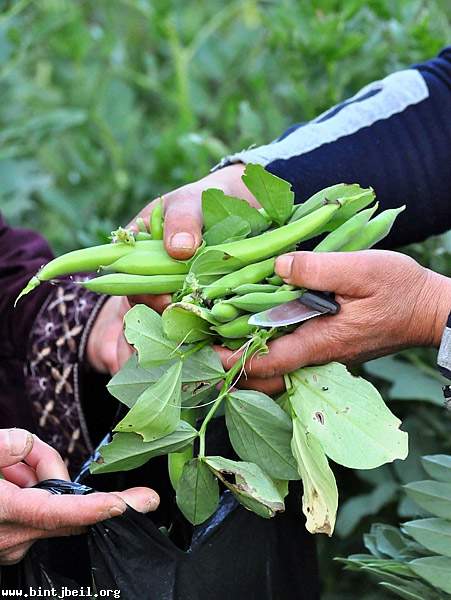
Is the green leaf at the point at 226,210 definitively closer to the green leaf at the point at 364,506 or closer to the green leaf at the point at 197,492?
the green leaf at the point at 197,492

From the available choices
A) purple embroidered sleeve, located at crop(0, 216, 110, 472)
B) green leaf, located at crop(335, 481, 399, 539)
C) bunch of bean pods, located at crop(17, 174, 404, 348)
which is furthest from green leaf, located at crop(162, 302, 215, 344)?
green leaf, located at crop(335, 481, 399, 539)

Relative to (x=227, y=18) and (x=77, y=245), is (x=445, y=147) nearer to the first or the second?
(x=77, y=245)

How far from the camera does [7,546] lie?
1.07 m

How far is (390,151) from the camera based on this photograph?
4.81 ft

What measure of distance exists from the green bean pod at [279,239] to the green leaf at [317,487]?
218 mm

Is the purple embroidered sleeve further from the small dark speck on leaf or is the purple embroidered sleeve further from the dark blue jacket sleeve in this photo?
the small dark speck on leaf

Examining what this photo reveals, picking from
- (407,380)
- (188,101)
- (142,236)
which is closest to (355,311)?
(142,236)

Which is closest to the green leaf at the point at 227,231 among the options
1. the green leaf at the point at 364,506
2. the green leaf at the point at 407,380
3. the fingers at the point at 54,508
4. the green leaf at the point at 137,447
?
the green leaf at the point at 137,447

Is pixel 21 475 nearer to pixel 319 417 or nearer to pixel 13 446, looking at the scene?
pixel 13 446

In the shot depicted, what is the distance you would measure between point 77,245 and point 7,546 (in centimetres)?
124

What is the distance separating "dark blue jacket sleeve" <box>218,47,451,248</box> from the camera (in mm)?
1413

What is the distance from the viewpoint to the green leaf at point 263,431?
109cm

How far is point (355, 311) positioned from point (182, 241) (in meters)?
0.21

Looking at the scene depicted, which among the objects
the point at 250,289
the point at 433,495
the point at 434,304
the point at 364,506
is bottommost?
the point at 364,506
